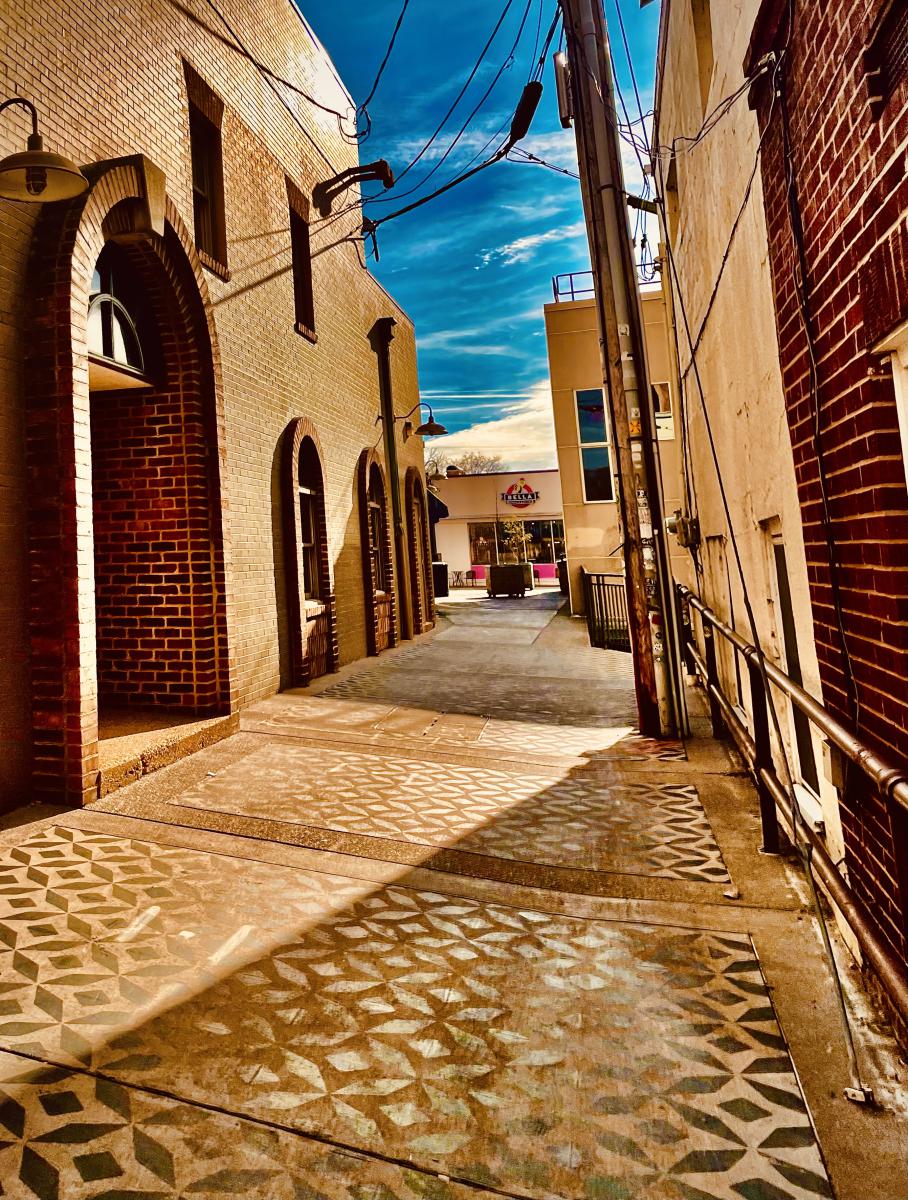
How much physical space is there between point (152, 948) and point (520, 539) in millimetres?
32539

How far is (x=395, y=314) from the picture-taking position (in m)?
14.3

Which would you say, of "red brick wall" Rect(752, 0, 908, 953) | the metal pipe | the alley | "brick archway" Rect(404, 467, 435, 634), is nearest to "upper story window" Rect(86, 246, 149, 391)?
the alley

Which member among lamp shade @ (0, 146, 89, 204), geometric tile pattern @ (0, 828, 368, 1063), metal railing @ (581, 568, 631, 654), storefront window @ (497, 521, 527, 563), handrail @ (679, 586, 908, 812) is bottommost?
geometric tile pattern @ (0, 828, 368, 1063)

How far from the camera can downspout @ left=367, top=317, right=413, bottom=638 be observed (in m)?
12.8

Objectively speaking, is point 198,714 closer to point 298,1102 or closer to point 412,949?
point 412,949

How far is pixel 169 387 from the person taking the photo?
5.88 m

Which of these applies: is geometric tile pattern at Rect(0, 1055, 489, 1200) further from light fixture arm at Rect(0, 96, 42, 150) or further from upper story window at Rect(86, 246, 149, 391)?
upper story window at Rect(86, 246, 149, 391)

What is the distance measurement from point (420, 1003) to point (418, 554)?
1232 cm

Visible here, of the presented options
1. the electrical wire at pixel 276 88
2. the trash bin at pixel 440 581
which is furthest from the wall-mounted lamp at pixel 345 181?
the trash bin at pixel 440 581

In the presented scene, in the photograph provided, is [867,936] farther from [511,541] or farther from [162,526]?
[511,541]

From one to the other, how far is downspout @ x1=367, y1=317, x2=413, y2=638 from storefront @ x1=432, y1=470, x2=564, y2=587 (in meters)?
20.6

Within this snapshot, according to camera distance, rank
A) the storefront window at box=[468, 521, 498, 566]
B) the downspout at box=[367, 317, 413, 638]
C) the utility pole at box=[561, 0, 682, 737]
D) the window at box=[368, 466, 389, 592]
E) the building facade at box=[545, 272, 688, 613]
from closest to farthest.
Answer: the utility pole at box=[561, 0, 682, 737], the window at box=[368, 466, 389, 592], the downspout at box=[367, 317, 413, 638], the building facade at box=[545, 272, 688, 613], the storefront window at box=[468, 521, 498, 566]

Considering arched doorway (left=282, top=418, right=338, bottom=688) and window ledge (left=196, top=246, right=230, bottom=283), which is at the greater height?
window ledge (left=196, top=246, right=230, bottom=283)

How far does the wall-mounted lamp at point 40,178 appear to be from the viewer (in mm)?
3518
